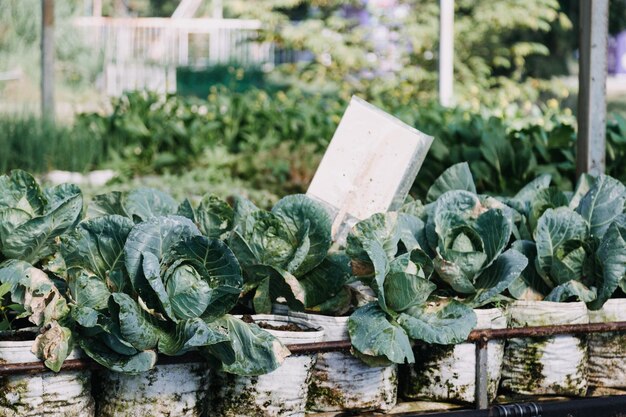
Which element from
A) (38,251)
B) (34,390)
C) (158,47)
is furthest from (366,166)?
(158,47)

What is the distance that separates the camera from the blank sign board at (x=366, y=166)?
2.78 metres

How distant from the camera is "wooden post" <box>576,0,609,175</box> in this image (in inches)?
140

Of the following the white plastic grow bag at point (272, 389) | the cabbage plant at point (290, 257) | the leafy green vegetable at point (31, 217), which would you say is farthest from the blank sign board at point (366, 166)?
the leafy green vegetable at point (31, 217)

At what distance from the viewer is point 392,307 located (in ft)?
7.60

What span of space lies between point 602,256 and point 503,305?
305 millimetres

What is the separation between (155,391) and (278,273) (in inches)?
17.3

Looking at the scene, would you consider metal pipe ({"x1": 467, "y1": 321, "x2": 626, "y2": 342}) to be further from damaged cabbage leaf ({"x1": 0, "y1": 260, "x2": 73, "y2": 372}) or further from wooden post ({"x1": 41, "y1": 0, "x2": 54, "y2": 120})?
wooden post ({"x1": 41, "y1": 0, "x2": 54, "y2": 120})

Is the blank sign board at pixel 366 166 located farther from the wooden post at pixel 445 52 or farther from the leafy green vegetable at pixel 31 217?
the wooden post at pixel 445 52

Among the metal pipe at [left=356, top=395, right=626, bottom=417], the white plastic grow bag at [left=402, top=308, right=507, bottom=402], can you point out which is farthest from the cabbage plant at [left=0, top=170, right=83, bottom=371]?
the white plastic grow bag at [left=402, top=308, right=507, bottom=402]

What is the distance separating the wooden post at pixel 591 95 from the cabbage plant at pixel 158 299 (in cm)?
197

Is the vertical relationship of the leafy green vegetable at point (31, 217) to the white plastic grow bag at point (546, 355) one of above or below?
above

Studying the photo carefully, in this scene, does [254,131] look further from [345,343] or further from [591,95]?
[345,343]

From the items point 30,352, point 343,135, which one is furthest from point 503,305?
point 30,352

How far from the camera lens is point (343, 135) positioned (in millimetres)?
→ 2852
